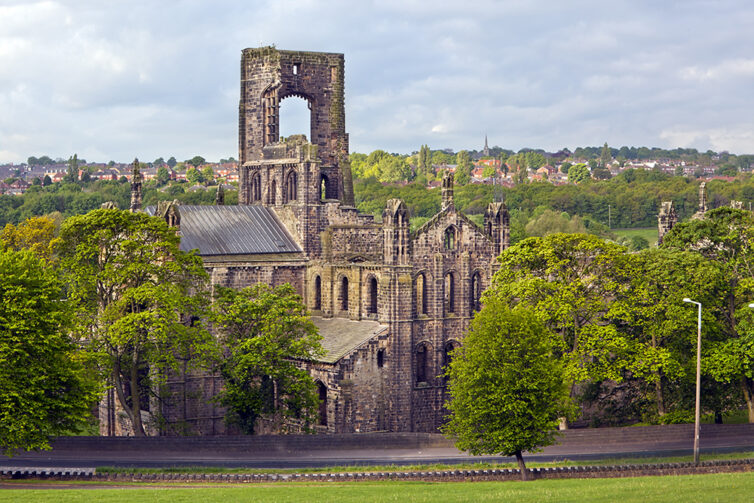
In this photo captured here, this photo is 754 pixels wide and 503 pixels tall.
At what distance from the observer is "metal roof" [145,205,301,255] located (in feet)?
260

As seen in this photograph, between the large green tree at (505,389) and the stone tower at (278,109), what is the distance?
102 ft

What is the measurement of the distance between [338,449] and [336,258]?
59.6ft

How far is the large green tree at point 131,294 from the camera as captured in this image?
67188 millimetres

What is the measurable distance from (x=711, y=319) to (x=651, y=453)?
366 inches

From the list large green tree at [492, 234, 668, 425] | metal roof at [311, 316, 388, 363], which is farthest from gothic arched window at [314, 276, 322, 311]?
large green tree at [492, 234, 668, 425]

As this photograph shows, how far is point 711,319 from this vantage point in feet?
232

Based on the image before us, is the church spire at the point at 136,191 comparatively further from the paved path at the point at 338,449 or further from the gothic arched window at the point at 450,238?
the gothic arched window at the point at 450,238

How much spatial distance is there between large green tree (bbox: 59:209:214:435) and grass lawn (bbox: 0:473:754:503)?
12.1 meters

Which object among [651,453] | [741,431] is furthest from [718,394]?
[651,453]

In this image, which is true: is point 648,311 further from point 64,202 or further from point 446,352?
point 64,202

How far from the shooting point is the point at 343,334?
76688 mm

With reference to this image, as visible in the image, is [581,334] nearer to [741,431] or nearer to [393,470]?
[741,431]

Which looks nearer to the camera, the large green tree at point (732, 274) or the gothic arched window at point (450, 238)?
the large green tree at point (732, 274)

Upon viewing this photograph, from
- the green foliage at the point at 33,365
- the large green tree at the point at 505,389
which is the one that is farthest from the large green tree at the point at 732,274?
the green foliage at the point at 33,365
